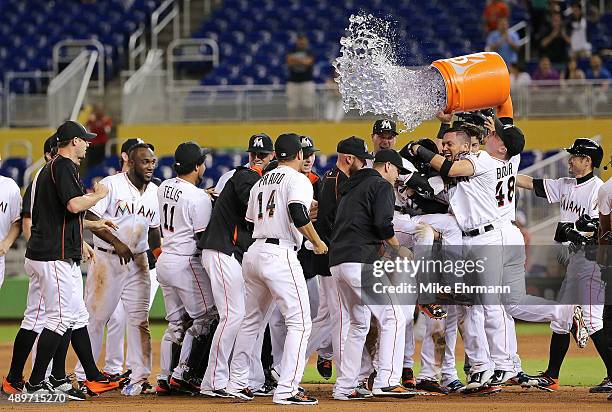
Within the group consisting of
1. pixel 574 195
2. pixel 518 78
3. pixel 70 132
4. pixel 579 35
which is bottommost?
pixel 574 195

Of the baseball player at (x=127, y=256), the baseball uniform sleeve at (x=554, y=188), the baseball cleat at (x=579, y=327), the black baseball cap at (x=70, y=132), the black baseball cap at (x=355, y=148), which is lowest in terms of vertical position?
the baseball cleat at (x=579, y=327)

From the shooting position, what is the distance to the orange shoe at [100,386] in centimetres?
1004

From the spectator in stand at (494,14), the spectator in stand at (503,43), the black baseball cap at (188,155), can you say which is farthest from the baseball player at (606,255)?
the spectator in stand at (494,14)

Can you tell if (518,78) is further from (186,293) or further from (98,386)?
→ (98,386)

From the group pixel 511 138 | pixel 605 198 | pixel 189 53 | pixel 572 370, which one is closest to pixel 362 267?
pixel 511 138

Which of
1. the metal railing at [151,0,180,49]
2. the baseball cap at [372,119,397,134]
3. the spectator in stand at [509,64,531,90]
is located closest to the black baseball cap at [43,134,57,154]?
the baseball cap at [372,119,397,134]

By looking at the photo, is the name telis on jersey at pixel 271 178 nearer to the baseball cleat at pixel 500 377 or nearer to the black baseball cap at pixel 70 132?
the black baseball cap at pixel 70 132

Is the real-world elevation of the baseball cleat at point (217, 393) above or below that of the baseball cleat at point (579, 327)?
below

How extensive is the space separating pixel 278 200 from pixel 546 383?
123 inches

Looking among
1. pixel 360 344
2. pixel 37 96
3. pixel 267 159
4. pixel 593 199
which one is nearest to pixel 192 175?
pixel 267 159

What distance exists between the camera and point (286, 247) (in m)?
9.39

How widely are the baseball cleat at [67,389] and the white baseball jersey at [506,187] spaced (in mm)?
4060

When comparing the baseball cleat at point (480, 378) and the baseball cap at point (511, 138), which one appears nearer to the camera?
the baseball cleat at point (480, 378)

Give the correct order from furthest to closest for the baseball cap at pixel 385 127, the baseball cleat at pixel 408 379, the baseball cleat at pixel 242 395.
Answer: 1. the baseball cleat at pixel 408 379
2. the baseball cap at pixel 385 127
3. the baseball cleat at pixel 242 395
